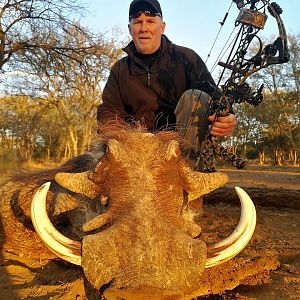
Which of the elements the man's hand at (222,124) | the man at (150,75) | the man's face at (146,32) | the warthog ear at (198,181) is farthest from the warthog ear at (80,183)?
the man's face at (146,32)

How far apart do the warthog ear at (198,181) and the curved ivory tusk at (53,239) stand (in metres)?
0.82

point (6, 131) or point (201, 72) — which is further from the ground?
point (201, 72)

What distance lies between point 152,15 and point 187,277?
11.5 ft

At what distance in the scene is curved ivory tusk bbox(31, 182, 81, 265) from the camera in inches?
77.8

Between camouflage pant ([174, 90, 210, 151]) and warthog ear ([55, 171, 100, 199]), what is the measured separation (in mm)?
1450

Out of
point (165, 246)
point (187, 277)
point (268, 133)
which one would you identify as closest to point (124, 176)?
point (165, 246)

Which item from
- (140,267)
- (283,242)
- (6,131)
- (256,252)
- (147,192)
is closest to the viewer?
(140,267)

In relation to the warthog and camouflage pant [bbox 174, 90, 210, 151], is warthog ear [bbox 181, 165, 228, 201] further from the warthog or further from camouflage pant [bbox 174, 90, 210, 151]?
camouflage pant [bbox 174, 90, 210, 151]

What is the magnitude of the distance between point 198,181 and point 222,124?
1.13 metres

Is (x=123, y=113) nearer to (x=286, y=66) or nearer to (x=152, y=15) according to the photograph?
(x=152, y=15)

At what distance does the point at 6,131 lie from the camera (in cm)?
3775

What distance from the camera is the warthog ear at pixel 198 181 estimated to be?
2502 millimetres

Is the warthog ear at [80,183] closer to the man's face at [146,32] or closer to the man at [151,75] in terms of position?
the man at [151,75]

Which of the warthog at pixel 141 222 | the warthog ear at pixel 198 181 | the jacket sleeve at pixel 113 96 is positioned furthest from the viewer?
the jacket sleeve at pixel 113 96
